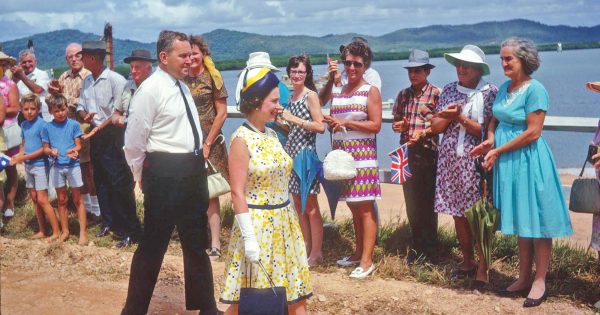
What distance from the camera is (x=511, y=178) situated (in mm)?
4789

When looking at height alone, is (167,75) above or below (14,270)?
above

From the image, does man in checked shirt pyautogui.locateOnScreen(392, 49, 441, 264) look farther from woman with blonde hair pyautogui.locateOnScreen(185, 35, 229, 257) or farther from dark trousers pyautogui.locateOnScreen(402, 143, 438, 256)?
woman with blonde hair pyautogui.locateOnScreen(185, 35, 229, 257)

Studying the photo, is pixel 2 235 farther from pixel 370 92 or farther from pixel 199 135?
pixel 370 92

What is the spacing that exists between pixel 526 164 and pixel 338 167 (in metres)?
1.39

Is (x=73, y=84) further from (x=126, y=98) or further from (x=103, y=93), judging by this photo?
(x=126, y=98)

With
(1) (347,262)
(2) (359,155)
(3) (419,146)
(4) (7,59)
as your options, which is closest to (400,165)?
(3) (419,146)

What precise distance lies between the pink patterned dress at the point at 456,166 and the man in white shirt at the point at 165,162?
74.1 inches

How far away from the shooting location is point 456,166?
5.11 meters

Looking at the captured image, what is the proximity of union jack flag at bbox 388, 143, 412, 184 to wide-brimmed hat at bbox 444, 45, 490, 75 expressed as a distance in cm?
82

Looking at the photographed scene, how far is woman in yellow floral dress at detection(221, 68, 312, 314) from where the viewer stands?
3.77 meters

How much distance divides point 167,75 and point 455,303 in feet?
8.69

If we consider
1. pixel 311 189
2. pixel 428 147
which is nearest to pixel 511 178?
pixel 428 147

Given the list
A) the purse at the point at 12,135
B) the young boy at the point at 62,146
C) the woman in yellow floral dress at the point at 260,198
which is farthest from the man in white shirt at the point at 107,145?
the woman in yellow floral dress at the point at 260,198

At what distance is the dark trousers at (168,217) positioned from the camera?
439cm
